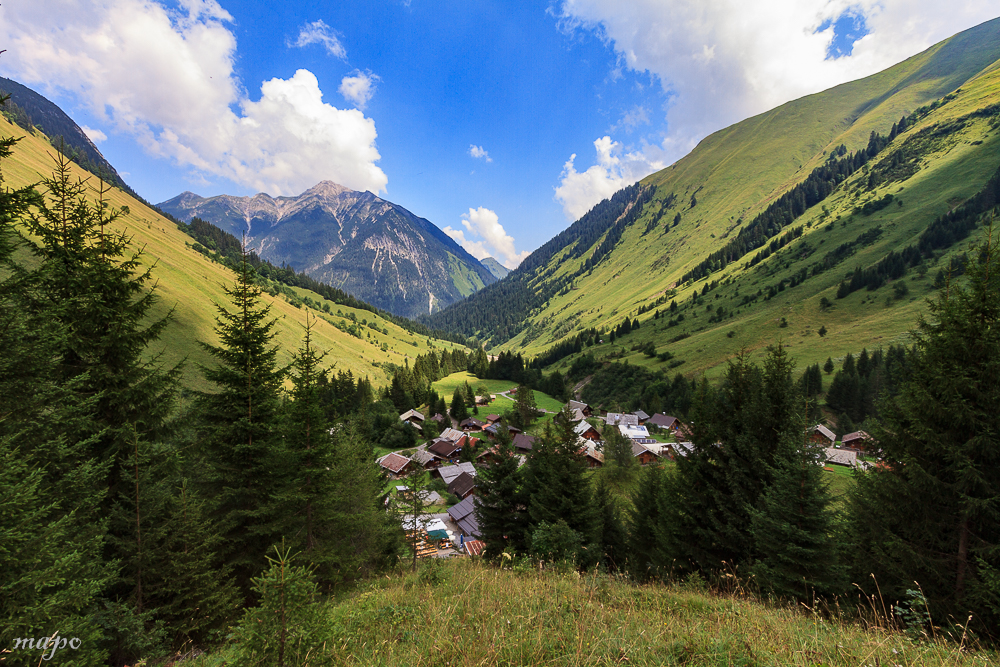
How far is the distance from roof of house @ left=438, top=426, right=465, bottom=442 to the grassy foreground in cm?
5748

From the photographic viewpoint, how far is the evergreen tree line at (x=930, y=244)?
95312mm

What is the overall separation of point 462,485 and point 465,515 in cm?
879

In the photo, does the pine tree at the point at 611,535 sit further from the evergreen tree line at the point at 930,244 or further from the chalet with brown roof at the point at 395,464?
the evergreen tree line at the point at 930,244

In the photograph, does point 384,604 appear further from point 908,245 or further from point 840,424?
point 908,245

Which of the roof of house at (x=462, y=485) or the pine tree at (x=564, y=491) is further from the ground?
the pine tree at (x=564, y=491)

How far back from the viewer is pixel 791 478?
35.1ft

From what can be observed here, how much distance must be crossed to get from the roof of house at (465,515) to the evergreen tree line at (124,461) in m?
26.3

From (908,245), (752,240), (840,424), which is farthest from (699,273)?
(840,424)

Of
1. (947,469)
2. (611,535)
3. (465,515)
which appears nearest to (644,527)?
(611,535)

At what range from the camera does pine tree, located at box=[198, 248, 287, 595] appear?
11.7 m

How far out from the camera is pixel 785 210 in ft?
582

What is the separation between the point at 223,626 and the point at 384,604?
620 cm

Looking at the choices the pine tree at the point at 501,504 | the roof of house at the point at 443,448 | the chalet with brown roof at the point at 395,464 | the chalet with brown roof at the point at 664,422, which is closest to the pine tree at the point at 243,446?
the pine tree at the point at 501,504

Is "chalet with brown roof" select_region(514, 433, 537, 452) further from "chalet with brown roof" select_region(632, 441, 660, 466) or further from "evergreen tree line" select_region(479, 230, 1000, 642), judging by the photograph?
"evergreen tree line" select_region(479, 230, 1000, 642)
